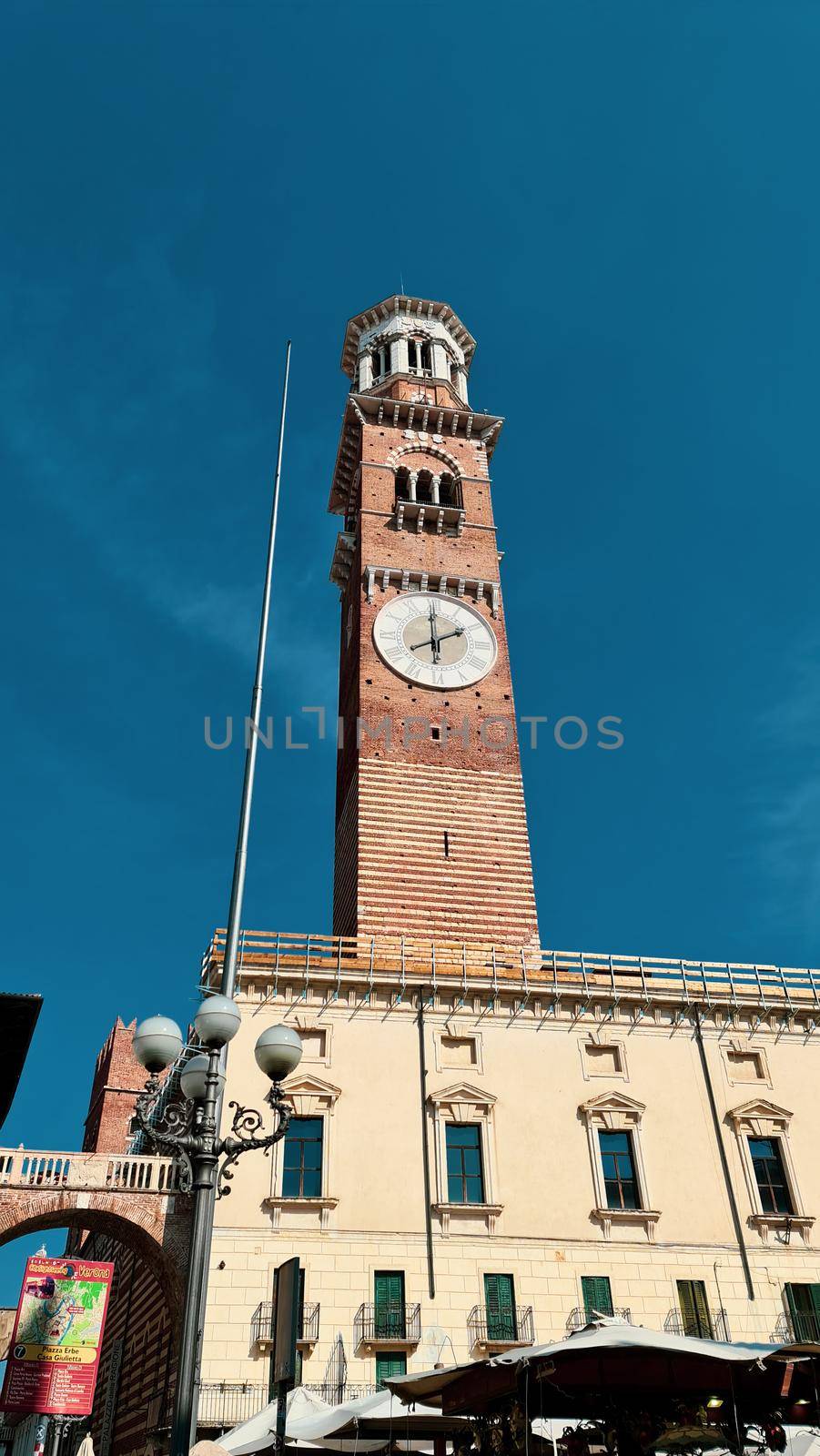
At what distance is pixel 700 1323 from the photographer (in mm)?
24453

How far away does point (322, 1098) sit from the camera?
25.6m

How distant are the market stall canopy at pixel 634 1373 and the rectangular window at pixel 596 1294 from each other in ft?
36.3

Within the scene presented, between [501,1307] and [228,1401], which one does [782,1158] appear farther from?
[228,1401]

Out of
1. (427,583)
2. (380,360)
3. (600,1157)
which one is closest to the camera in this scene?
(600,1157)

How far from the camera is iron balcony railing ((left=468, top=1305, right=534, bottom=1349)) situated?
76.4ft

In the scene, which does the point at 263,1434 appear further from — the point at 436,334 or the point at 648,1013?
the point at 436,334

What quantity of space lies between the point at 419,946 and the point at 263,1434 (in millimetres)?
13998

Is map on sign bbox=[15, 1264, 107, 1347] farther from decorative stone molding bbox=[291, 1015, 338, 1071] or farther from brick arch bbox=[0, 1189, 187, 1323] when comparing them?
decorative stone molding bbox=[291, 1015, 338, 1071]

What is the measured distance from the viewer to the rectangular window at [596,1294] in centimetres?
2416

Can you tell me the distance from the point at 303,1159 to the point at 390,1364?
4.49 metres

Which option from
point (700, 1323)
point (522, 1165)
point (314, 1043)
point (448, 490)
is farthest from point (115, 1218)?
point (448, 490)

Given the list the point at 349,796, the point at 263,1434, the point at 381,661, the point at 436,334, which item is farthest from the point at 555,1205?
the point at 436,334

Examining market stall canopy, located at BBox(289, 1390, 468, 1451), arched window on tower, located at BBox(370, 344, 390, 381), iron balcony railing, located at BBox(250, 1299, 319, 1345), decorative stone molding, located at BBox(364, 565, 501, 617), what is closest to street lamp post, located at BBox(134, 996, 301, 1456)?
market stall canopy, located at BBox(289, 1390, 468, 1451)

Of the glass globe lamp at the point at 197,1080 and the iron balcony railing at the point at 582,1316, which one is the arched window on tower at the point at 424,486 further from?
the glass globe lamp at the point at 197,1080
